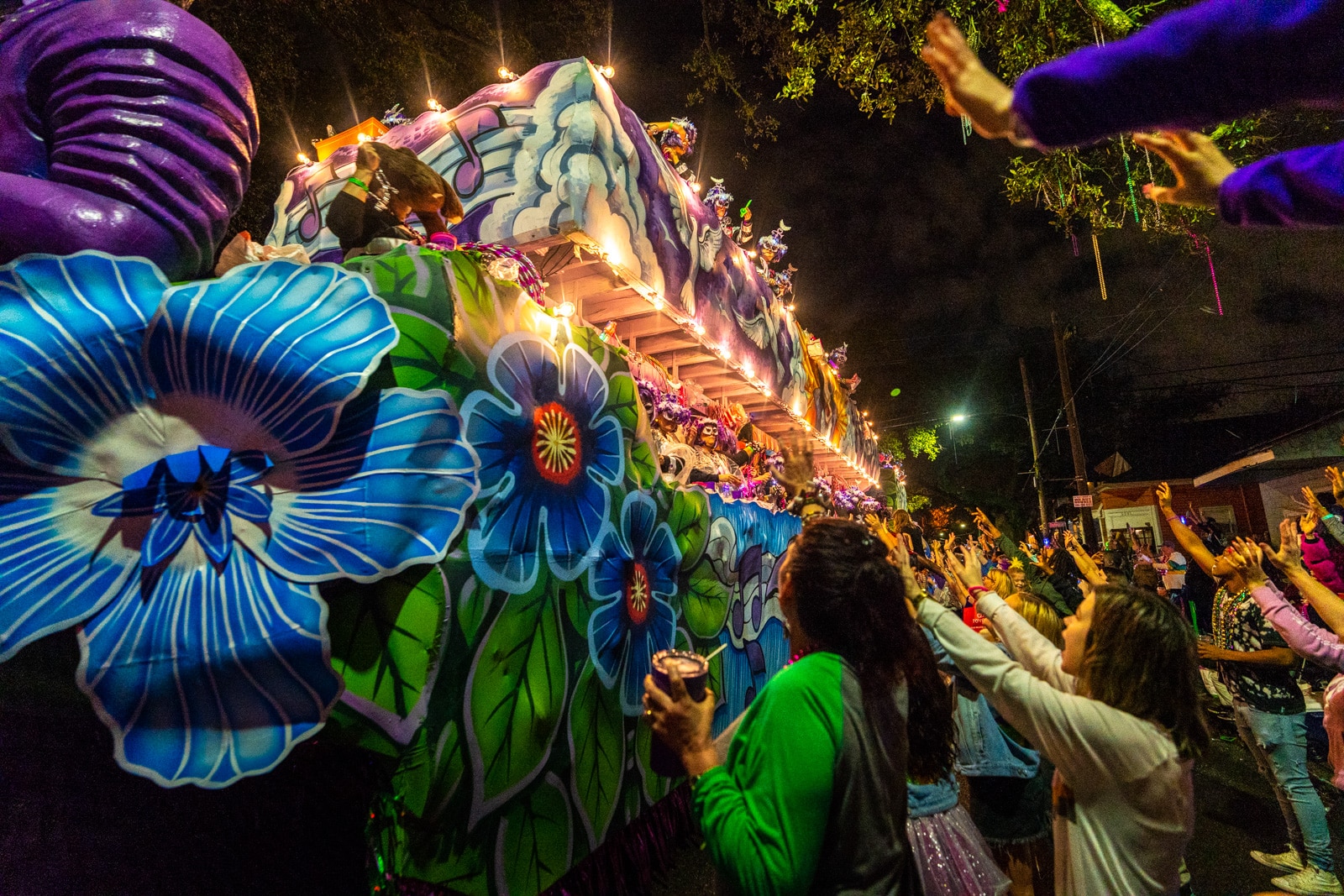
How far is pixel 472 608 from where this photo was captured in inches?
74.2

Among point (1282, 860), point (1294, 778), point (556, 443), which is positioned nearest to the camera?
point (556, 443)

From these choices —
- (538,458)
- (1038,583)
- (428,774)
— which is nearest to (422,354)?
(538,458)

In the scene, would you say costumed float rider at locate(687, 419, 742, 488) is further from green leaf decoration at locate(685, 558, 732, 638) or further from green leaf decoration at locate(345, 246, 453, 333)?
green leaf decoration at locate(345, 246, 453, 333)

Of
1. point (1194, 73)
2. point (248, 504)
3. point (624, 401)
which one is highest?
point (1194, 73)

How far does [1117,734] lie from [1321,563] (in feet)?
19.1

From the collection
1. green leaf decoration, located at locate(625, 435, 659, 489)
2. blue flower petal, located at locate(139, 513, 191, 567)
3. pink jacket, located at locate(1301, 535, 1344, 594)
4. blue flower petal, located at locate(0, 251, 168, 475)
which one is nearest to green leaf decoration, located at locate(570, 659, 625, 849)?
green leaf decoration, located at locate(625, 435, 659, 489)

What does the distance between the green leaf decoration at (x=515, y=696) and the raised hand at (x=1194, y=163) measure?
6.93ft

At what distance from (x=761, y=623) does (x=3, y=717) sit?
149 inches

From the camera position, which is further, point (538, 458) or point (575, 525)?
point (575, 525)

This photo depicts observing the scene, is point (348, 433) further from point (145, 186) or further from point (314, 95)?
point (314, 95)

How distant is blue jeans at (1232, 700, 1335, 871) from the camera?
411 cm

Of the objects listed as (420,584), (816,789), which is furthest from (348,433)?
(816,789)

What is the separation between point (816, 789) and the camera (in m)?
1.47

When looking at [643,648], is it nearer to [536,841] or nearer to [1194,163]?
[536,841]
